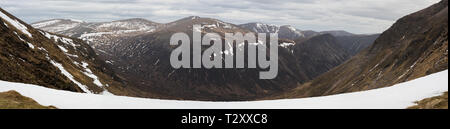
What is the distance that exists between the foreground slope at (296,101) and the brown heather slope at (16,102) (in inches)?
43.5

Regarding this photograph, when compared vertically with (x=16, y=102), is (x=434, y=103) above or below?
above

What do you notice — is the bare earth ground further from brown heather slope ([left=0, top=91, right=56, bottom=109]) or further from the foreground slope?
brown heather slope ([left=0, top=91, right=56, bottom=109])

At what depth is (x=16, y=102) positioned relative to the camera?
2992 centimetres

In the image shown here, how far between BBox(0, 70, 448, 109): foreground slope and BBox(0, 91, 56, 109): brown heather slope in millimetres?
1106

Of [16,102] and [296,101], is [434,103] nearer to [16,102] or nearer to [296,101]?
[296,101]

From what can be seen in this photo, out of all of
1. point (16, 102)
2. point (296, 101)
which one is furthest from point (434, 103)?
point (16, 102)

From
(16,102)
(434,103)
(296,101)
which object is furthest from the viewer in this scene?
(296,101)

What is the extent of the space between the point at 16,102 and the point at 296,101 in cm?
2559

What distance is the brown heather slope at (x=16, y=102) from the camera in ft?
93.0

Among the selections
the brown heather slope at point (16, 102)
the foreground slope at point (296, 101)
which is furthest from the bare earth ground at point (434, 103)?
the brown heather slope at point (16, 102)

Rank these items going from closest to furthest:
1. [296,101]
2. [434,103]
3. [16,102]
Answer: [434,103], [16,102], [296,101]

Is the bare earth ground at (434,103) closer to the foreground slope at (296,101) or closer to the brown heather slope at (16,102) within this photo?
the foreground slope at (296,101)

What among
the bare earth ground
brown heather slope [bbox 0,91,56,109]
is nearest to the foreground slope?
the bare earth ground
